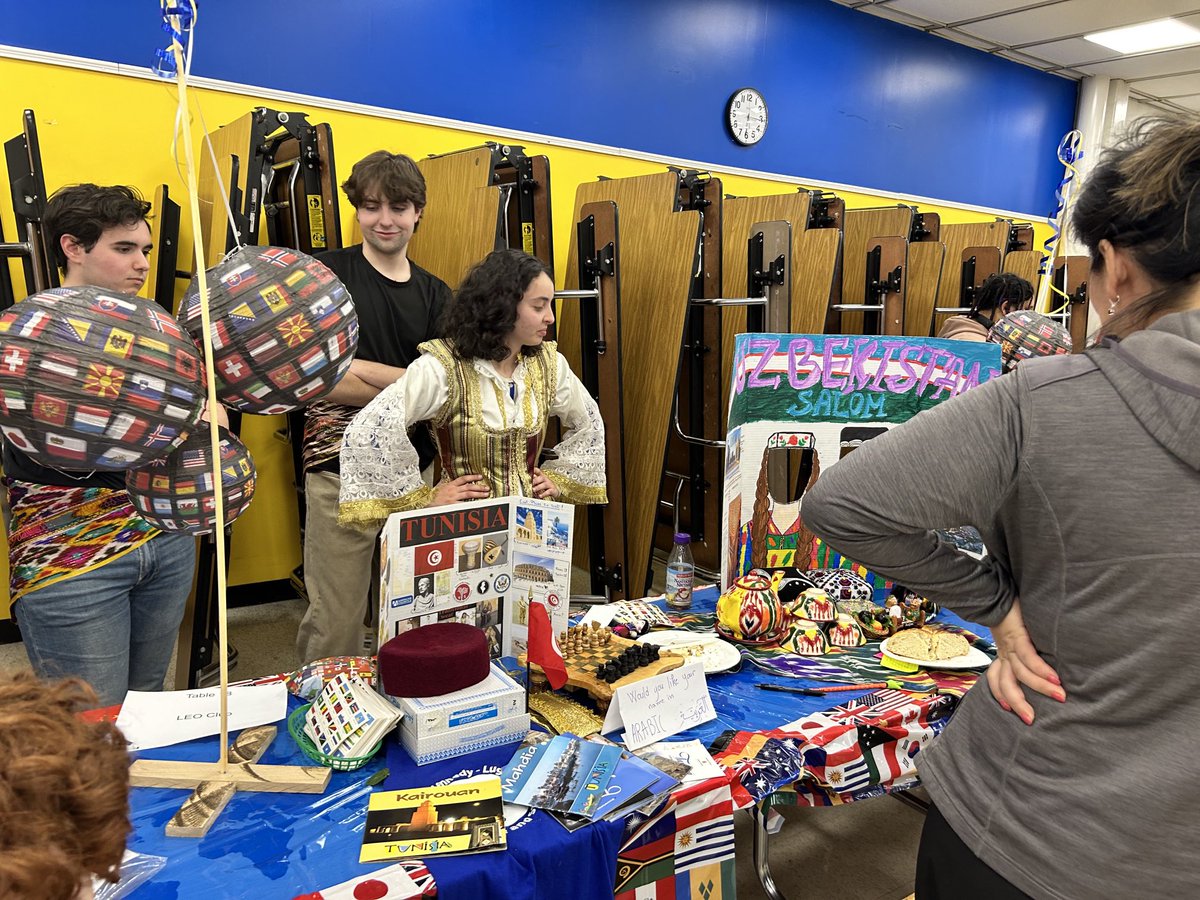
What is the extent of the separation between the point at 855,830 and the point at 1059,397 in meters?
1.87

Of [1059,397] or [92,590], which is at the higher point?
[1059,397]

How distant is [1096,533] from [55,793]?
807 mm

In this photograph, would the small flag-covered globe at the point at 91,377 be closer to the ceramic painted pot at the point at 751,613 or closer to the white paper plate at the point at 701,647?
the white paper plate at the point at 701,647

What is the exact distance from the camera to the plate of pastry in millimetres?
1640

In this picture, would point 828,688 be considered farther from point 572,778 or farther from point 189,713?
point 189,713

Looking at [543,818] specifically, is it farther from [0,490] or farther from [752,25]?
[752,25]

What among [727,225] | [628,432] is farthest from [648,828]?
[727,225]

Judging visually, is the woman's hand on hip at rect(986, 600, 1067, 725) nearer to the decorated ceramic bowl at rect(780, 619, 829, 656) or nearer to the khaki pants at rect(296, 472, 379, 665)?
the decorated ceramic bowl at rect(780, 619, 829, 656)

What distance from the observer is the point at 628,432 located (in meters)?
3.50

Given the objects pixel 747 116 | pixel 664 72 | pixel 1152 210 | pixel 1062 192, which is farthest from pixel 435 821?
pixel 747 116

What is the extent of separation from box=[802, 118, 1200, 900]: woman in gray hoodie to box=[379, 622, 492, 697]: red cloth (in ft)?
2.19

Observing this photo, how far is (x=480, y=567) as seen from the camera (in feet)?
4.82

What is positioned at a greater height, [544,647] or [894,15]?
[894,15]

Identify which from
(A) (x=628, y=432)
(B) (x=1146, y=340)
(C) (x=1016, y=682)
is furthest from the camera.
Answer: (A) (x=628, y=432)
